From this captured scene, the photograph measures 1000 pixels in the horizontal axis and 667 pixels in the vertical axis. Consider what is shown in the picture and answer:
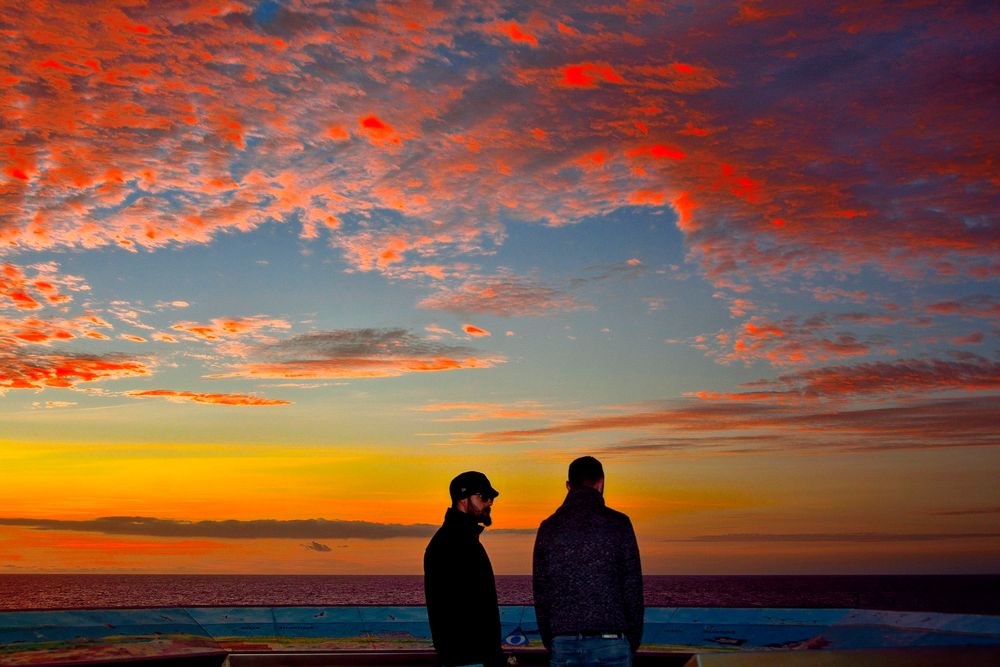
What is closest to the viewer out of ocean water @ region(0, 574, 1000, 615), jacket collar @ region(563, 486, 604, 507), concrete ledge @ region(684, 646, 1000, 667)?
concrete ledge @ region(684, 646, 1000, 667)

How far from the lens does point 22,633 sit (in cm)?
695

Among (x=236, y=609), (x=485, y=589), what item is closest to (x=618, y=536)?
(x=485, y=589)

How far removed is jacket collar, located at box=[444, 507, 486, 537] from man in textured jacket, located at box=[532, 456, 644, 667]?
345 mm

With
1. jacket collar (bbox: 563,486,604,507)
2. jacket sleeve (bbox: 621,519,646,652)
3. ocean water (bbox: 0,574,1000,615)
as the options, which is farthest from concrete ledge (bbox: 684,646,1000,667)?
ocean water (bbox: 0,574,1000,615)

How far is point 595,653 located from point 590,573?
344 mm

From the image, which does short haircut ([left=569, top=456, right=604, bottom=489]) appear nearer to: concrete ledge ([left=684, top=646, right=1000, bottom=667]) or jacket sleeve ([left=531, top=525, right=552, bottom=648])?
jacket sleeve ([left=531, top=525, right=552, bottom=648])

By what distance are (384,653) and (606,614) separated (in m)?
3.64

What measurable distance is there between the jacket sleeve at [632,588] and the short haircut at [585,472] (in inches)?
10.8

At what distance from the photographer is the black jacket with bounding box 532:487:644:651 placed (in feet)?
12.6

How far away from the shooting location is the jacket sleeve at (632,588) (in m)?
3.82

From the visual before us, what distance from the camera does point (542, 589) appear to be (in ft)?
13.2

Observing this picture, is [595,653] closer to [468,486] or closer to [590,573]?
[590,573]

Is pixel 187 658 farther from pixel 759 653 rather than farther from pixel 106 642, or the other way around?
pixel 759 653

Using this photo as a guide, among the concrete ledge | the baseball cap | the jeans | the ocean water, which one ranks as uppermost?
the baseball cap
